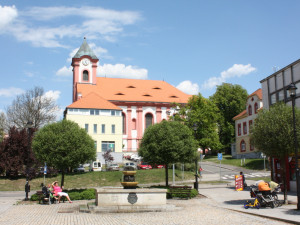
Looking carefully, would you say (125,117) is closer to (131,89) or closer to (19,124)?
(131,89)

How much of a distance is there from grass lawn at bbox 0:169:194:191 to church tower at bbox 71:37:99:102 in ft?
116

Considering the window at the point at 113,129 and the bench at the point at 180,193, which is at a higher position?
the window at the point at 113,129

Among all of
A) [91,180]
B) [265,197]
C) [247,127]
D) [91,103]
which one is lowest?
[91,180]

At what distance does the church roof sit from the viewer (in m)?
73.8

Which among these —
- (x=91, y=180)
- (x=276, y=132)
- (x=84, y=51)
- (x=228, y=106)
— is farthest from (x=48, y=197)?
(x=228, y=106)

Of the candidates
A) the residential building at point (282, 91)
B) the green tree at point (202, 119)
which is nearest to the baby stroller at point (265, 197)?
the residential building at point (282, 91)

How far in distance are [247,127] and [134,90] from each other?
28.6 meters

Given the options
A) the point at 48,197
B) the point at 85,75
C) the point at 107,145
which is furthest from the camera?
the point at 85,75

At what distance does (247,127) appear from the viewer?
56844 mm

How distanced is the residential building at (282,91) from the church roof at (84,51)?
52018 mm

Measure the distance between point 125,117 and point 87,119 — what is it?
1384 centimetres

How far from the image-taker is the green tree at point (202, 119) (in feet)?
192

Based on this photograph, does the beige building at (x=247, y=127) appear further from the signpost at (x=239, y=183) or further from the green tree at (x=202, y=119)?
the signpost at (x=239, y=183)

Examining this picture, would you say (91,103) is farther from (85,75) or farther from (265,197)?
(265,197)
